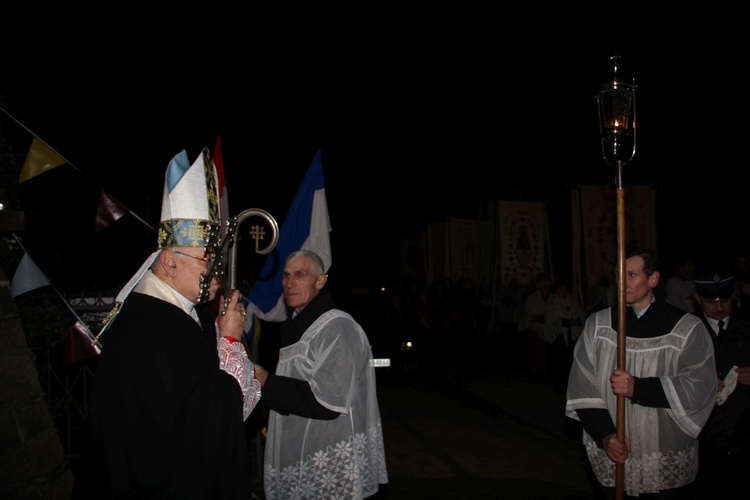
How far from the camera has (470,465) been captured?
6.70 metres

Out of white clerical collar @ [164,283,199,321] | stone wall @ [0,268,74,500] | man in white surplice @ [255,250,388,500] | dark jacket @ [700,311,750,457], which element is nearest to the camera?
white clerical collar @ [164,283,199,321]

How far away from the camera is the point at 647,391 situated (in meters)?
3.39

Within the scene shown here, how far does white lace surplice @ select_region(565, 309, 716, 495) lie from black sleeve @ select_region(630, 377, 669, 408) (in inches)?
1.4

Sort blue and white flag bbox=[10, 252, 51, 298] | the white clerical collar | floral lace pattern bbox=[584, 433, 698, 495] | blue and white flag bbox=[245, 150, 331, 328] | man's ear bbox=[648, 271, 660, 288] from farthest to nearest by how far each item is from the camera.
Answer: blue and white flag bbox=[10, 252, 51, 298]
blue and white flag bbox=[245, 150, 331, 328]
man's ear bbox=[648, 271, 660, 288]
floral lace pattern bbox=[584, 433, 698, 495]
the white clerical collar

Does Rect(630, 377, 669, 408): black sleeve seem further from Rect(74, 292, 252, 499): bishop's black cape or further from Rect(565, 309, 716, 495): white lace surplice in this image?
Rect(74, 292, 252, 499): bishop's black cape

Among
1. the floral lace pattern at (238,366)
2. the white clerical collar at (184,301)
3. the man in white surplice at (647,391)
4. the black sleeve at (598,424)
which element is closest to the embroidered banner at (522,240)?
the man in white surplice at (647,391)

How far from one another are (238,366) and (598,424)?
2167 mm

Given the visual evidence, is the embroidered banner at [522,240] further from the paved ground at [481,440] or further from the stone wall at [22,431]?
the stone wall at [22,431]

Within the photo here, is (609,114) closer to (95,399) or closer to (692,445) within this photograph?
(692,445)

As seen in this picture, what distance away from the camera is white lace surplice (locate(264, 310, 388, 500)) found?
10.8 feet

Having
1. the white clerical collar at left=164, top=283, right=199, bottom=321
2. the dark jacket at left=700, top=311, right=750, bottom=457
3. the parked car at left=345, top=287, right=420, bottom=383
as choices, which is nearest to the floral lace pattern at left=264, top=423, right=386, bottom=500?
the white clerical collar at left=164, top=283, right=199, bottom=321

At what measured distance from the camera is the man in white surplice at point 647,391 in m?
3.40

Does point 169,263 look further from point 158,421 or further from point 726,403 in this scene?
point 726,403

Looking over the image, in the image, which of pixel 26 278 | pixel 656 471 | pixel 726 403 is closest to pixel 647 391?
pixel 656 471
